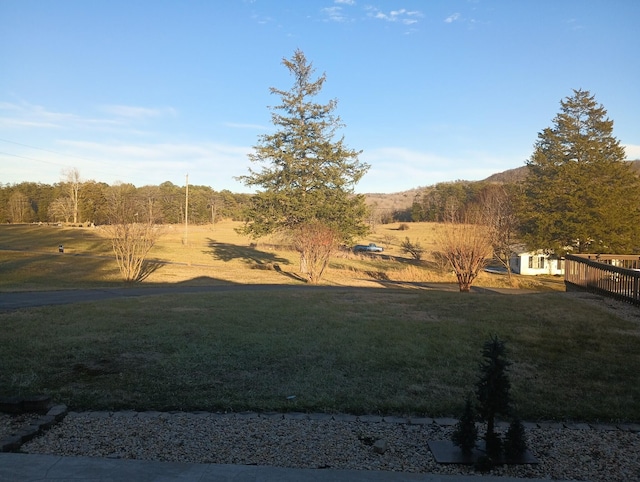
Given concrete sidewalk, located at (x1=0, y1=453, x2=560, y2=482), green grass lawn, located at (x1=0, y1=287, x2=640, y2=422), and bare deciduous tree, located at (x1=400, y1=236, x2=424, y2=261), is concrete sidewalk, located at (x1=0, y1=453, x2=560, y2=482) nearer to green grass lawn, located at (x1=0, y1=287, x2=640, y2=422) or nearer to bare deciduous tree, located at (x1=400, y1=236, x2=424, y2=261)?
green grass lawn, located at (x1=0, y1=287, x2=640, y2=422)

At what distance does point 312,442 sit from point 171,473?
3.94ft

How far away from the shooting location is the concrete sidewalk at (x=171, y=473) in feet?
10.8

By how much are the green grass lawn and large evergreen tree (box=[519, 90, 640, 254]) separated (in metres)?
25.0

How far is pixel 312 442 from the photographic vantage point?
4.10 meters

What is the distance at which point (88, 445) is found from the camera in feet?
13.1

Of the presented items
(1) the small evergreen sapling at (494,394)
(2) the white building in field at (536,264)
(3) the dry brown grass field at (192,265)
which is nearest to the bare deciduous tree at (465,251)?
(3) the dry brown grass field at (192,265)

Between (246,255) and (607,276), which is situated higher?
(607,276)

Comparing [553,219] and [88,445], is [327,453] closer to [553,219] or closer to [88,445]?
[88,445]

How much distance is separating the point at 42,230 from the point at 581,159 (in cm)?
5522

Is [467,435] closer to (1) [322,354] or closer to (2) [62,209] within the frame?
(1) [322,354]

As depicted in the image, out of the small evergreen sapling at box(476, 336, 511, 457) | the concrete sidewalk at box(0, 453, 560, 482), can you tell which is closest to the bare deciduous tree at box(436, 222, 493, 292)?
the small evergreen sapling at box(476, 336, 511, 457)

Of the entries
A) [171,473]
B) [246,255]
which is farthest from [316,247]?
[171,473]

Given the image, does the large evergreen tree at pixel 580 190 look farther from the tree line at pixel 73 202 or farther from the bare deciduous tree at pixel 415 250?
the tree line at pixel 73 202

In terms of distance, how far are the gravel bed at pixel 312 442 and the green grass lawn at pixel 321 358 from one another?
0.36m
